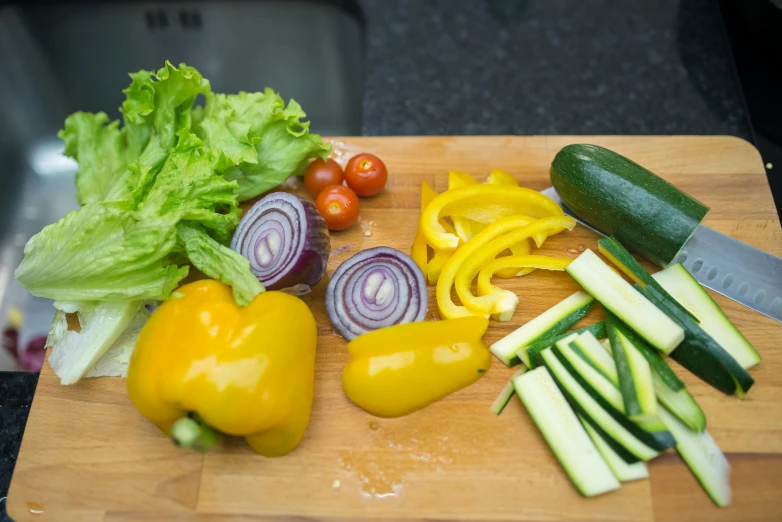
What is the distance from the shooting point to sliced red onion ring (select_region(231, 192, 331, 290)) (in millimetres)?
2645

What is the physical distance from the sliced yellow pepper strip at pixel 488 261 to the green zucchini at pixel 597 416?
28cm

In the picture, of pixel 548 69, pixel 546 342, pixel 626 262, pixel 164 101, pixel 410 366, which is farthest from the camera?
pixel 548 69

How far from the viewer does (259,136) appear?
292cm

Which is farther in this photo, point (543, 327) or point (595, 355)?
point (543, 327)

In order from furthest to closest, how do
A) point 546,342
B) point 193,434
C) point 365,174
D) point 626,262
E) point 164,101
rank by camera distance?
1. point 365,174
2. point 164,101
3. point 626,262
4. point 546,342
5. point 193,434

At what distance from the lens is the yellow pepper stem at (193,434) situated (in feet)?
7.12

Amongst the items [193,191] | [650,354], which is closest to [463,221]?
[650,354]

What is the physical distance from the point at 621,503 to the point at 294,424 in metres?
1.24

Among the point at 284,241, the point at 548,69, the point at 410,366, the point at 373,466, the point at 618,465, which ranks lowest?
the point at 373,466

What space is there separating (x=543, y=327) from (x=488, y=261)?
0.38 m

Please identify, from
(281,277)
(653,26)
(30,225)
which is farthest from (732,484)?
(30,225)

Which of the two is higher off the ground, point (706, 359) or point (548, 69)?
point (548, 69)

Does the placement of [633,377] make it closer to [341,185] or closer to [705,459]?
[705,459]

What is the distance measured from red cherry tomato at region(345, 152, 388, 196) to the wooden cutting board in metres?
0.65
